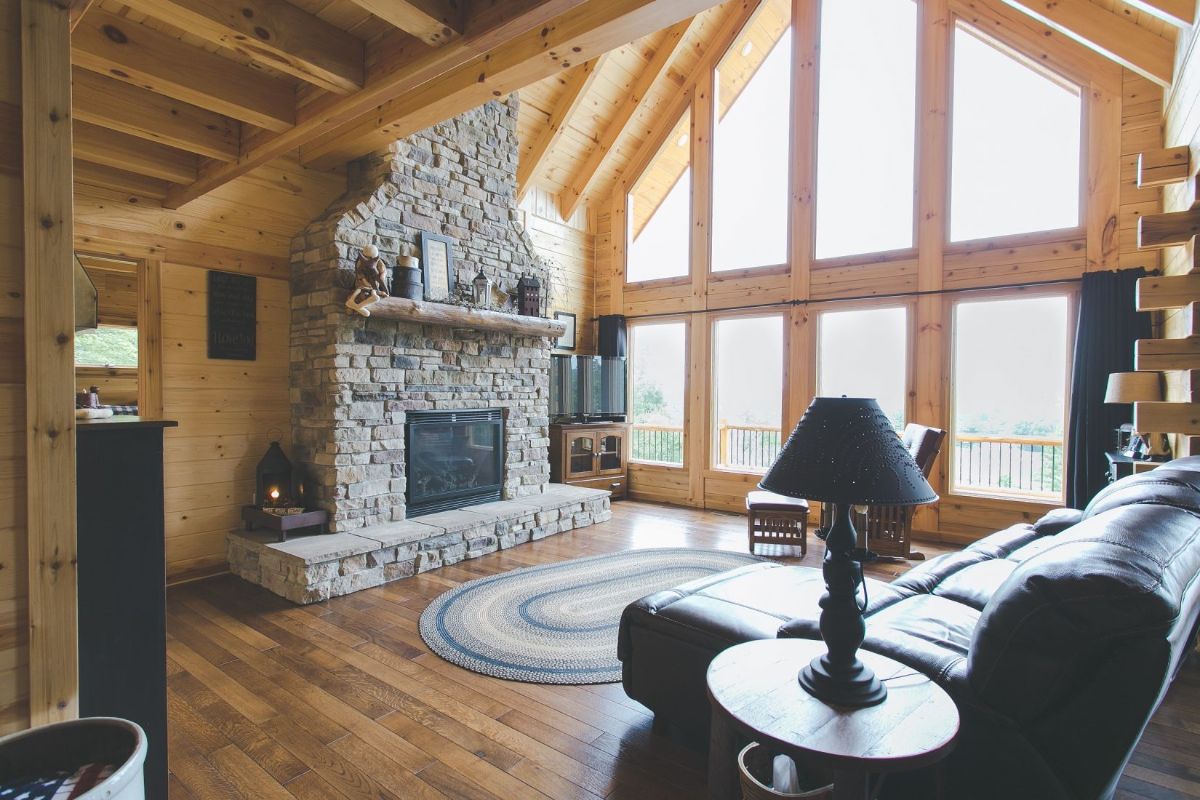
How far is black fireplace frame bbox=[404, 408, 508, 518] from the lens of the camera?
15.3 ft

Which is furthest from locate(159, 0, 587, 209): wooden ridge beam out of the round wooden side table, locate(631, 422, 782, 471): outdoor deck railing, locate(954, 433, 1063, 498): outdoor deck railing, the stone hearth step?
locate(954, 433, 1063, 498): outdoor deck railing

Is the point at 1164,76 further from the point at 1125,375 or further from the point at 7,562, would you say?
the point at 7,562

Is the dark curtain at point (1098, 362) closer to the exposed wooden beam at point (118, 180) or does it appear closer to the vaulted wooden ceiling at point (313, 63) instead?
the vaulted wooden ceiling at point (313, 63)

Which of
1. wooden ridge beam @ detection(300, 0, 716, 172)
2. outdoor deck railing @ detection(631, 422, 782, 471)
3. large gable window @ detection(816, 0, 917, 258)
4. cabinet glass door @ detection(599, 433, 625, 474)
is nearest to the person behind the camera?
wooden ridge beam @ detection(300, 0, 716, 172)

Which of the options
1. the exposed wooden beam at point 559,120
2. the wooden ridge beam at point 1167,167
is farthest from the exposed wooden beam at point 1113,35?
the exposed wooden beam at point 559,120

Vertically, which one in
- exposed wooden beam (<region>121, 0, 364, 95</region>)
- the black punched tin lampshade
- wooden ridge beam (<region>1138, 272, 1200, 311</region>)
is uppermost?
exposed wooden beam (<region>121, 0, 364, 95</region>)

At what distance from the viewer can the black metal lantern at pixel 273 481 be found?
4211 millimetres

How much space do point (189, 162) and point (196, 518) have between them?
2249 millimetres

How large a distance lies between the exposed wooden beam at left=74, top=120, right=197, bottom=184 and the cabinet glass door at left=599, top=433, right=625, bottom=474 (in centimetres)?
435

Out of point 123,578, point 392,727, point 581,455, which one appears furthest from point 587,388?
point 123,578

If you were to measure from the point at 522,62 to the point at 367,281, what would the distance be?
1951mm

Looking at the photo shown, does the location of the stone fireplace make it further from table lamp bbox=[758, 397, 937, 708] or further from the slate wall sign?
table lamp bbox=[758, 397, 937, 708]

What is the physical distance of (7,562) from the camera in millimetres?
1415

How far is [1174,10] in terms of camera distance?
129 inches
